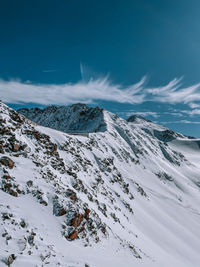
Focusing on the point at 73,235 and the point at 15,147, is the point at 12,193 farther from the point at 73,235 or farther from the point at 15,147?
the point at 15,147

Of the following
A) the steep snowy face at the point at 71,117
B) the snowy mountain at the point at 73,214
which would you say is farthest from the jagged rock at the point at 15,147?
the steep snowy face at the point at 71,117

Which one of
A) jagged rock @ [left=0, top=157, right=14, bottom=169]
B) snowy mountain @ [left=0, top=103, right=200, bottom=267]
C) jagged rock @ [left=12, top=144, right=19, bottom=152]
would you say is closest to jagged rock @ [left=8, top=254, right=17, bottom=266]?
snowy mountain @ [left=0, top=103, right=200, bottom=267]

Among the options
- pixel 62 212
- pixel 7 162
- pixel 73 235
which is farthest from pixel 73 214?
pixel 7 162

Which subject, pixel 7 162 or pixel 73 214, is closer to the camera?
pixel 73 214

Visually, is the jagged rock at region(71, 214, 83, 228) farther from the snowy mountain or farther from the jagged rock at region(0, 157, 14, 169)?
the jagged rock at region(0, 157, 14, 169)

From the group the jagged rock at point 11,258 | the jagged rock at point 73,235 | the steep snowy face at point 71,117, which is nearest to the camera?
the jagged rock at point 11,258

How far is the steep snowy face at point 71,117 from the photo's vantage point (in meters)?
85.3

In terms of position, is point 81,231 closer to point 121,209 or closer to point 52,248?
point 52,248

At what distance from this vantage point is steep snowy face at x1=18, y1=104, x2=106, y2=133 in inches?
3359

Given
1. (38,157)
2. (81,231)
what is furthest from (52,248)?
(38,157)

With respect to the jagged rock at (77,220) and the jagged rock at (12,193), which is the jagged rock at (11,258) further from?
the jagged rock at (77,220)

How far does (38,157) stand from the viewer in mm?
16594

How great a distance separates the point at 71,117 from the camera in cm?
10075

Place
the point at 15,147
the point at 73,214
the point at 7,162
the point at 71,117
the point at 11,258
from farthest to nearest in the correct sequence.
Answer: the point at 71,117 < the point at 15,147 < the point at 7,162 < the point at 73,214 < the point at 11,258
